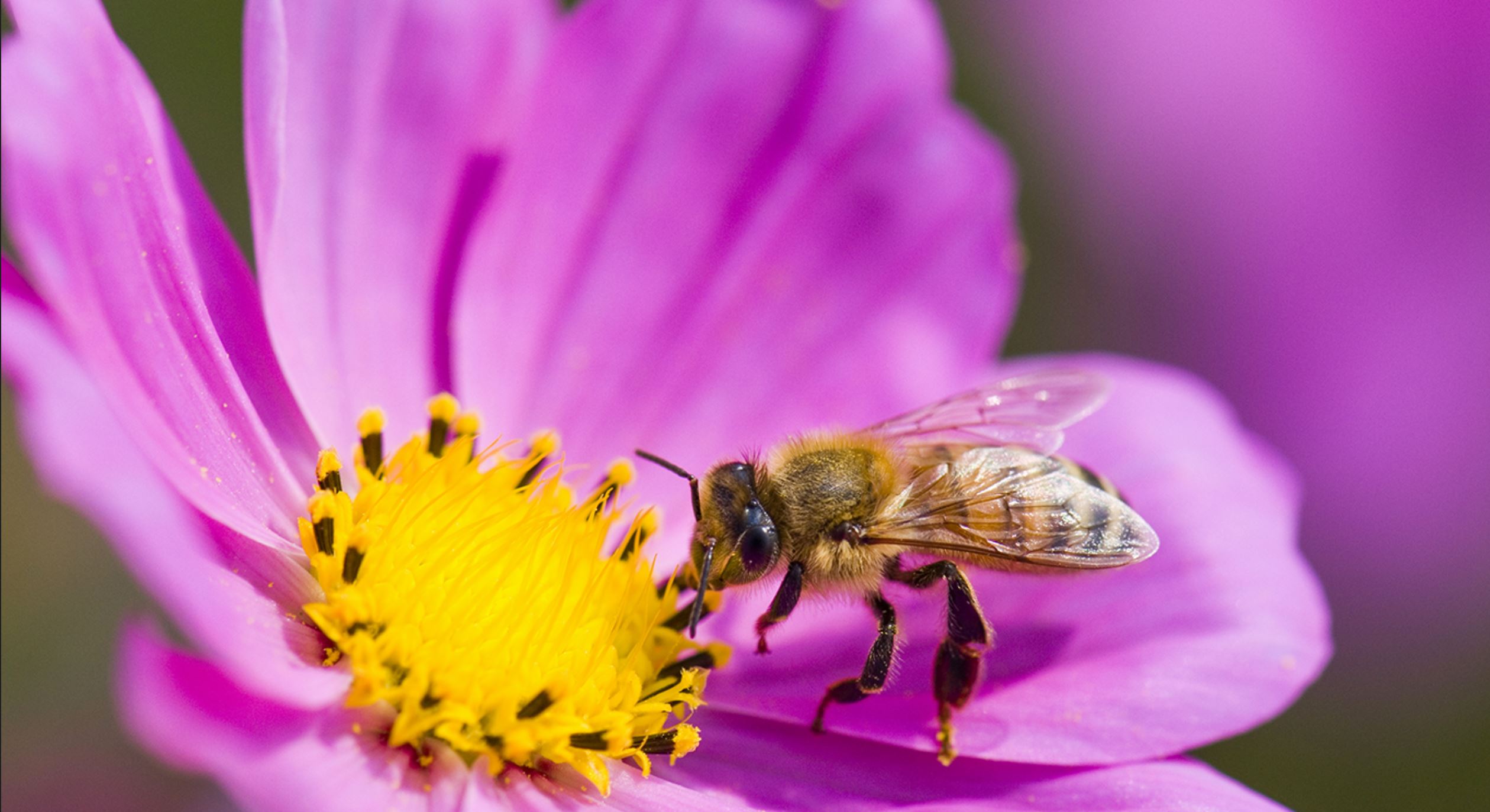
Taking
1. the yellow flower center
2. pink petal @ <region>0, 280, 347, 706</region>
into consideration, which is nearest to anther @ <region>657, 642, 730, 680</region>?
the yellow flower center

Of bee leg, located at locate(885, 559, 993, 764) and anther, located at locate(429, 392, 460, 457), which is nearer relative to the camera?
bee leg, located at locate(885, 559, 993, 764)

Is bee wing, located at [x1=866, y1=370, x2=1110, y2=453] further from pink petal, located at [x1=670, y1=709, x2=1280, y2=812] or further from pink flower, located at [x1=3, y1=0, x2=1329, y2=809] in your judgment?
pink petal, located at [x1=670, y1=709, x2=1280, y2=812]

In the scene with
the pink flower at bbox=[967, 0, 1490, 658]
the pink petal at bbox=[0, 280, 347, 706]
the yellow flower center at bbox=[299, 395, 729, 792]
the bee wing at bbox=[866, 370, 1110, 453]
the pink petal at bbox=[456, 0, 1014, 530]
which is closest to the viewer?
the pink petal at bbox=[0, 280, 347, 706]

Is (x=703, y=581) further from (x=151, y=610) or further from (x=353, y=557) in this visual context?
(x=151, y=610)

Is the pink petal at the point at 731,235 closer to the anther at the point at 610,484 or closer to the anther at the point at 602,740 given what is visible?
the anther at the point at 610,484

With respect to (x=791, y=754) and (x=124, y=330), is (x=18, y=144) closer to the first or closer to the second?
(x=124, y=330)

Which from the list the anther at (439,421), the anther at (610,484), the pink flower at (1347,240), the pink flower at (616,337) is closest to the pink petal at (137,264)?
the pink flower at (616,337)

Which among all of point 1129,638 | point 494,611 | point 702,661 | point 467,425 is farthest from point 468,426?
point 1129,638
